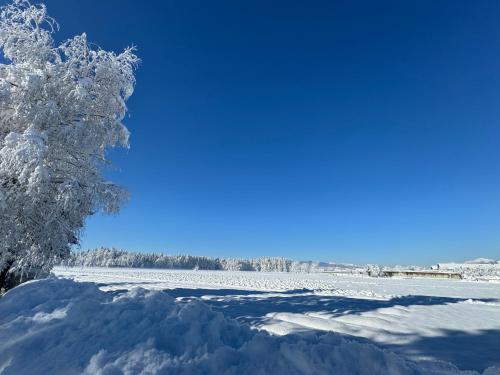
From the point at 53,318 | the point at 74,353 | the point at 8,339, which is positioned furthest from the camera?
the point at 53,318

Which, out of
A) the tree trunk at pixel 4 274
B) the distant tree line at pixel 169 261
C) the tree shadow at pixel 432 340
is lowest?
the tree shadow at pixel 432 340

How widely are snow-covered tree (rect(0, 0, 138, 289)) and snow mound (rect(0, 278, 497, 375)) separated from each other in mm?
4737

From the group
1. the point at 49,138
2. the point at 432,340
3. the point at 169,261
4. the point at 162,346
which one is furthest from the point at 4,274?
the point at 169,261

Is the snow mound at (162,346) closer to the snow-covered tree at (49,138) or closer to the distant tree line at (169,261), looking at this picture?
the snow-covered tree at (49,138)

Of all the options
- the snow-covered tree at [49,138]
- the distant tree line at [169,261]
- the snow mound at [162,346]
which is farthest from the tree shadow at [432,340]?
the distant tree line at [169,261]

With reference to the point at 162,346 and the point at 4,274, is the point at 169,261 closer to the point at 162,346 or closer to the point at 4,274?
the point at 4,274

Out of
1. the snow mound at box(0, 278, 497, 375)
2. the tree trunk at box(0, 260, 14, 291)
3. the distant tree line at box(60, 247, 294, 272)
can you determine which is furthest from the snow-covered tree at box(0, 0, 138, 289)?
the distant tree line at box(60, 247, 294, 272)

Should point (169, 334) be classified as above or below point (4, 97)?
below

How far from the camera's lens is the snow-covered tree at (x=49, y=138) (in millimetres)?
8016

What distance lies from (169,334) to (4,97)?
851 cm

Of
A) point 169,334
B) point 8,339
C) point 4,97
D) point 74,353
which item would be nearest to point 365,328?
point 169,334

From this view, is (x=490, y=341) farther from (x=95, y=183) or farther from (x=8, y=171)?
(x=8, y=171)

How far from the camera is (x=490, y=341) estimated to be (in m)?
6.52

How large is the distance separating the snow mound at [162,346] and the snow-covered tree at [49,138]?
4737mm
